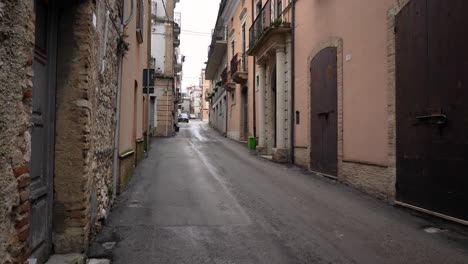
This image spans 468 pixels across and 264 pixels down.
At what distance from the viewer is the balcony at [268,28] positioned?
14852 millimetres

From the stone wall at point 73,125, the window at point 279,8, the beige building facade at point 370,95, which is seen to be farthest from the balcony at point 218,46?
the stone wall at point 73,125

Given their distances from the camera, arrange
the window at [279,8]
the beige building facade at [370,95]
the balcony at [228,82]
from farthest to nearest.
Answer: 1. the balcony at [228,82]
2. the window at [279,8]
3. the beige building facade at [370,95]

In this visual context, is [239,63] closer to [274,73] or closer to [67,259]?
[274,73]

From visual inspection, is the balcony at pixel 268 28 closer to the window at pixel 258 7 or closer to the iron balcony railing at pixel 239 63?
the window at pixel 258 7

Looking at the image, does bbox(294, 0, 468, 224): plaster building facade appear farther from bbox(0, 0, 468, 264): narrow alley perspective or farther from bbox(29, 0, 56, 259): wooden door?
bbox(29, 0, 56, 259): wooden door

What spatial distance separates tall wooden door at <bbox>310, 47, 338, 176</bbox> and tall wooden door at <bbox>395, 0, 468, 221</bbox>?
3.12 meters

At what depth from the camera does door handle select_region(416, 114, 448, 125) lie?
652 centimetres

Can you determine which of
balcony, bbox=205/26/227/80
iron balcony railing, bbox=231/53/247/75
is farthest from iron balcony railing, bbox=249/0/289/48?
balcony, bbox=205/26/227/80

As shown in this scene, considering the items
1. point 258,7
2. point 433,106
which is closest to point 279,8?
point 258,7

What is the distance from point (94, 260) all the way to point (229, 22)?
85.5 feet

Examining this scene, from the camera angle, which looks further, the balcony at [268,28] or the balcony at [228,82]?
the balcony at [228,82]

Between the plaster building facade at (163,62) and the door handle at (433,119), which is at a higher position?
the plaster building facade at (163,62)

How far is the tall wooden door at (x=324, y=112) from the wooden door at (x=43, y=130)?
25.4 ft

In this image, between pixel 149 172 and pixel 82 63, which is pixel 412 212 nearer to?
pixel 82 63
